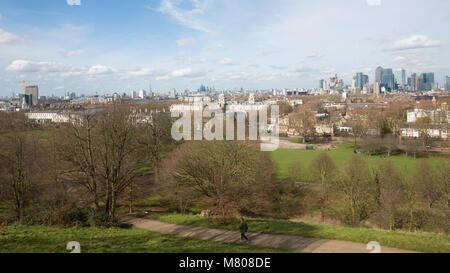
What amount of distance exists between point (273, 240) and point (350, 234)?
280 centimetres

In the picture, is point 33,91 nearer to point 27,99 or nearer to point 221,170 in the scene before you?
point 27,99

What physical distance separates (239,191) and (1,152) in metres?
15.9

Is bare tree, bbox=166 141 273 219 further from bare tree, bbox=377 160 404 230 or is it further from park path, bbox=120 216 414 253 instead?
bare tree, bbox=377 160 404 230

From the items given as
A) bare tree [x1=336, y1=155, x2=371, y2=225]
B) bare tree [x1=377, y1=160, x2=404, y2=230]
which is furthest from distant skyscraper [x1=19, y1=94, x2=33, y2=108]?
bare tree [x1=377, y1=160, x2=404, y2=230]

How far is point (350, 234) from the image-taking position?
1053 cm

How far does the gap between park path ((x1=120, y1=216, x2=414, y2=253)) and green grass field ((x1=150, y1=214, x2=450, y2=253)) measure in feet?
1.13

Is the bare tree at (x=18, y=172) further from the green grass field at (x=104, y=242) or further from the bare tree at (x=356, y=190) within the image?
the bare tree at (x=356, y=190)

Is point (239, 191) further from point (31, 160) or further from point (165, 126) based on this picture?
point (165, 126)

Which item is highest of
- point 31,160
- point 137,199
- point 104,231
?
point 31,160

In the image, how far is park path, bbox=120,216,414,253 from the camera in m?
9.29

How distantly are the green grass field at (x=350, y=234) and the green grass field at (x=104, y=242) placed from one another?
205 cm

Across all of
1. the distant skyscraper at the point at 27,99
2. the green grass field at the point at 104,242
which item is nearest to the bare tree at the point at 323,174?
the green grass field at the point at 104,242

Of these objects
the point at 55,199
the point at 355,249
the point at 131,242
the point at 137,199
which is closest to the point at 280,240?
the point at 355,249
